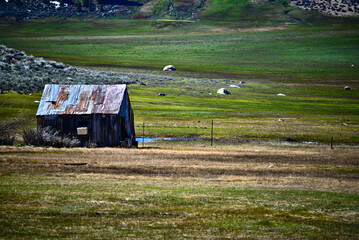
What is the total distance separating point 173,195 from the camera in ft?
69.3

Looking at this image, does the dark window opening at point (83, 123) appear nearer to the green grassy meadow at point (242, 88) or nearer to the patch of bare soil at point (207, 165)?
the patch of bare soil at point (207, 165)

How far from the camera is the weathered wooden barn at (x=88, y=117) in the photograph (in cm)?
4028

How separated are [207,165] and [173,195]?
32.0ft

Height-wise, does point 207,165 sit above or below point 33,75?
above

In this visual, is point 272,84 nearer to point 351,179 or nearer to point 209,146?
point 209,146

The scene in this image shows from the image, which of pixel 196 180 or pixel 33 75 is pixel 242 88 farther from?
pixel 196 180

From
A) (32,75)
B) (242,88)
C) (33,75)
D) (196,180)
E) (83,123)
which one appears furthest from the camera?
(242,88)

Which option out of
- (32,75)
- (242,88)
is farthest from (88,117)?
(242,88)

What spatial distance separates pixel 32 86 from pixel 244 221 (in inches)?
2201

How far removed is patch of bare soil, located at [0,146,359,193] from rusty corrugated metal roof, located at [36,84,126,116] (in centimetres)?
559

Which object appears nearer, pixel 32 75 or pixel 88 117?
pixel 88 117

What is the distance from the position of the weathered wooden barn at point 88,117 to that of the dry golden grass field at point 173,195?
523cm

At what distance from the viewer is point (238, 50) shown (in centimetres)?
18825

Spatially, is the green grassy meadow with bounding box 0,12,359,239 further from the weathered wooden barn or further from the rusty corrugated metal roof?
the rusty corrugated metal roof
